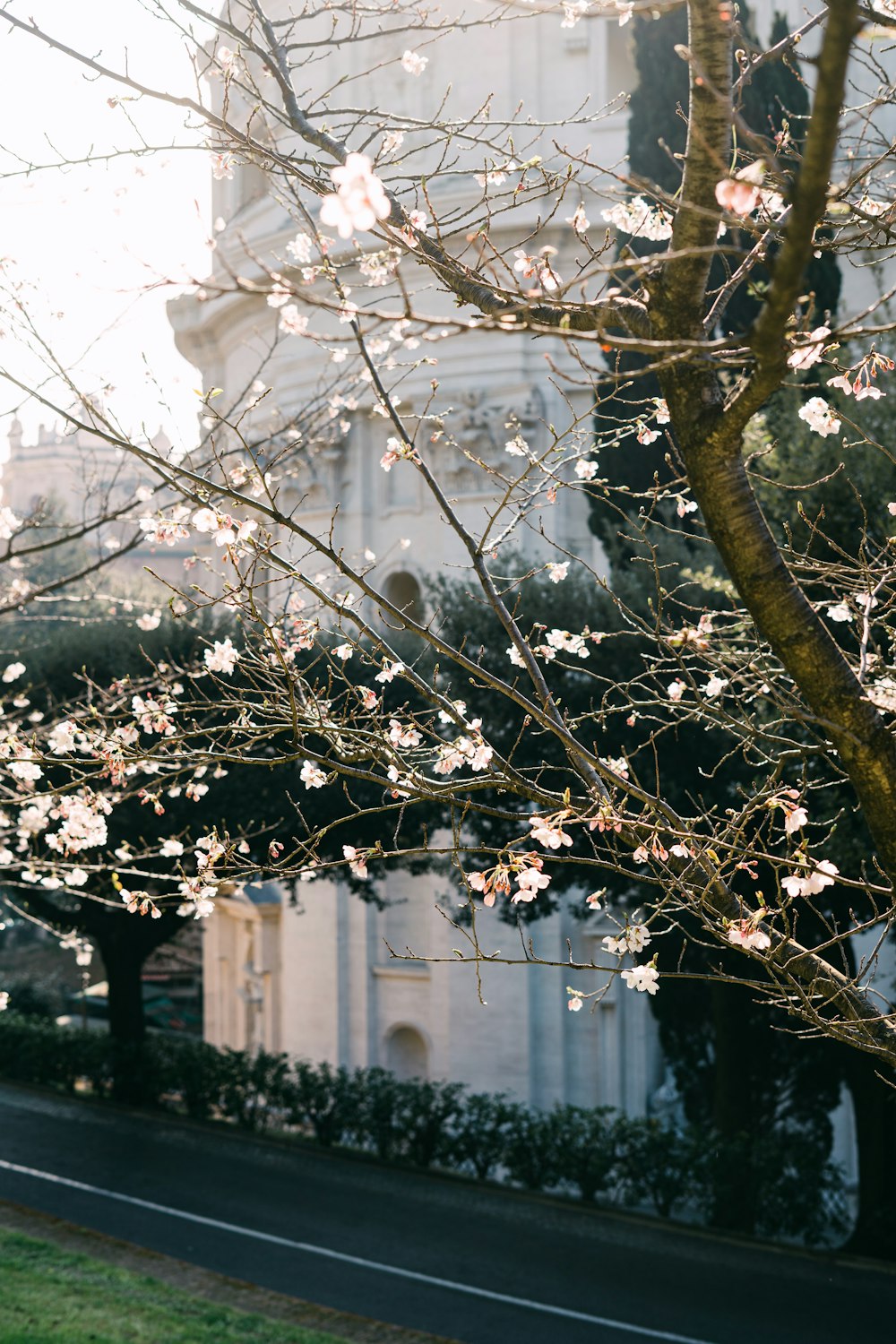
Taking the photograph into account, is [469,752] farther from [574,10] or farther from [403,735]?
[574,10]

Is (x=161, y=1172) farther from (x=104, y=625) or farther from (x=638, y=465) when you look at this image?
(x=638, y=465)

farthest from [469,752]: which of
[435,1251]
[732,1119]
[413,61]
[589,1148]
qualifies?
[589,1148]

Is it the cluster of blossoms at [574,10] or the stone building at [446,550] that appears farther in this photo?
the stone building at [446,550]

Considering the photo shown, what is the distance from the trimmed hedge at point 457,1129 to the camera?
15359 mm

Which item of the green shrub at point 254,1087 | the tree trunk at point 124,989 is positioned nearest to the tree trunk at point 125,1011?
the tree trunk at point 124,989

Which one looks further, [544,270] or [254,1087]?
[254,1087]

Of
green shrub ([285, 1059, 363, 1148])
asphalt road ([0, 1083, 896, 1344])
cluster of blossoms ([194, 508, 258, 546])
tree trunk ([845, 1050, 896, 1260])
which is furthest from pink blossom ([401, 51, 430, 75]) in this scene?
green shrub ([285, 1059, 363, 1148])

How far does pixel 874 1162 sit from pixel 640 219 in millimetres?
12329

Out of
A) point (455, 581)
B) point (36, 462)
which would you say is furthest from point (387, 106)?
point (36, 462)

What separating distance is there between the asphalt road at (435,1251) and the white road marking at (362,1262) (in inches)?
1.0

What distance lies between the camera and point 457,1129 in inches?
710

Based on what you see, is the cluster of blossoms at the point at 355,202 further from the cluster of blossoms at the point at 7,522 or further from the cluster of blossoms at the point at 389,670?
the cluster of blossoms at the point at 7,522

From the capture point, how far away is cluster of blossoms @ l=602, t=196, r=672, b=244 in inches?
202

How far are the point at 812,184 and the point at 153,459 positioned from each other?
3134 mm
